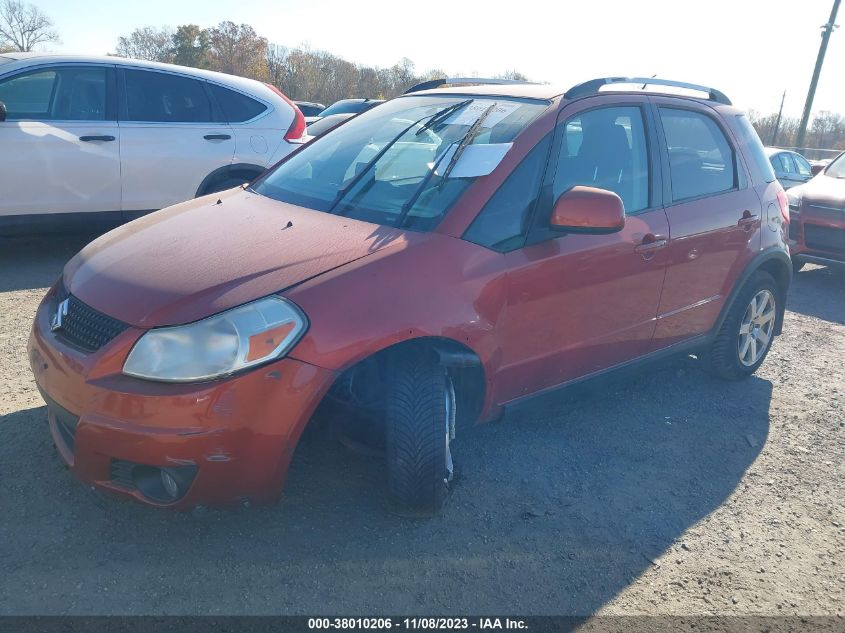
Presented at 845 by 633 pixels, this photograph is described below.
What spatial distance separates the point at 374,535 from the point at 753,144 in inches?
141

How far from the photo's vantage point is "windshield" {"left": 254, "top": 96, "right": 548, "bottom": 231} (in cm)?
315

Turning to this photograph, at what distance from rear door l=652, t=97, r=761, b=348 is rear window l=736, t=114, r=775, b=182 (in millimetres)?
176

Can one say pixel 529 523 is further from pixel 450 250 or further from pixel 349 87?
pixel 349 87

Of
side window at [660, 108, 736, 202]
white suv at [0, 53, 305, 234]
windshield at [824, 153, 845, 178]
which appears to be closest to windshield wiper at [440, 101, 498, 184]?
side window at [660, 108, 736, 202]

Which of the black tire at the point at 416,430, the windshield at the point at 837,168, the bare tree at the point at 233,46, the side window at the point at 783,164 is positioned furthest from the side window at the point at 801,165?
the bare tree at the point at 233,46

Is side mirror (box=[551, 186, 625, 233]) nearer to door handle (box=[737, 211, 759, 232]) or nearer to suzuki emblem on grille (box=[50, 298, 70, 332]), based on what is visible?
door handle (box=[737, 211, 759, 232])

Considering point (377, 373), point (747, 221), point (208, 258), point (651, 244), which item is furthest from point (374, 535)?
point (747, 221)

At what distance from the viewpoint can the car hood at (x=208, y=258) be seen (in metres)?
2.53

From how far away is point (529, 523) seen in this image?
3.03 metres

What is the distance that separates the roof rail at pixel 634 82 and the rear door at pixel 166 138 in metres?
4.18

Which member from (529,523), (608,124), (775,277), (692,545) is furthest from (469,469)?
(775,277)

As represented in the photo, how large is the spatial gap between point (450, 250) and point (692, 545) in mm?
1623

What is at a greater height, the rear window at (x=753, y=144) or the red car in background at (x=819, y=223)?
the rear window at (x=753, y=144)

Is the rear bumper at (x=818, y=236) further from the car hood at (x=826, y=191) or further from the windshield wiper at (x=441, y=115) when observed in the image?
the windshield wiper at (x=441, y=115)
